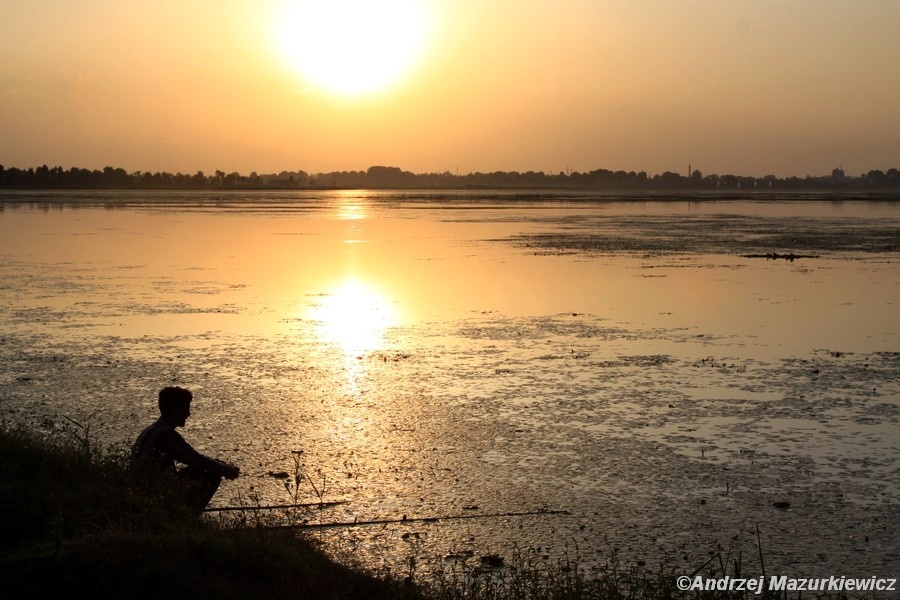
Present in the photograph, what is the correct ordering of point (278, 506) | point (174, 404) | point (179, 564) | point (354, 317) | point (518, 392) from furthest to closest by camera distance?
point (354, 317) < point (518, 392) < point (278, 506) < point (174, 404) < point (179, 564)

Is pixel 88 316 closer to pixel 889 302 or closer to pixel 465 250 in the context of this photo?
pixel 889 302

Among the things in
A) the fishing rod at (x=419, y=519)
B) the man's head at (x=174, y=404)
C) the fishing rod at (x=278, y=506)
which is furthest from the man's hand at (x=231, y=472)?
the fishing rod at (x=419, y=519)

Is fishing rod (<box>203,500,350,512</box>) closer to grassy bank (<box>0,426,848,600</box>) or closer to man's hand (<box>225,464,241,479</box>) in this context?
man's hand (<box>225,464,241,479</box>)

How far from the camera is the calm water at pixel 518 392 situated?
799 cm

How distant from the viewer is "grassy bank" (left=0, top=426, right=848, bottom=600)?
6176 mm

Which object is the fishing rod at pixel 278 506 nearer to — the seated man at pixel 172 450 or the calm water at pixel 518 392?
the calm water at pixel 518 392

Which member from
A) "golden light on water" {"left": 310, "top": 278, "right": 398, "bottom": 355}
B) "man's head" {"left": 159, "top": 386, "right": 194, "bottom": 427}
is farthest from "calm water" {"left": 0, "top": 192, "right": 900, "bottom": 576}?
"man's head" {"left": 159, "top": 386, "right": 194, "bottom": 427}

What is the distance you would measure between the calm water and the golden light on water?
0.35 feet

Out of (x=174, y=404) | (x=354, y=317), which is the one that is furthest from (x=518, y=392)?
(x=354, y=317)

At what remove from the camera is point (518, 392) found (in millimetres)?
12391

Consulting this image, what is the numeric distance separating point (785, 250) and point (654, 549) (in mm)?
29348

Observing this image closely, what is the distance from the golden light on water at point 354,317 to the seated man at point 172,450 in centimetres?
737

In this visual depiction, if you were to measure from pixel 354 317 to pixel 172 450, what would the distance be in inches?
443

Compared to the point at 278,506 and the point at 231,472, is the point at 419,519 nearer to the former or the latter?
the point at 278,506
